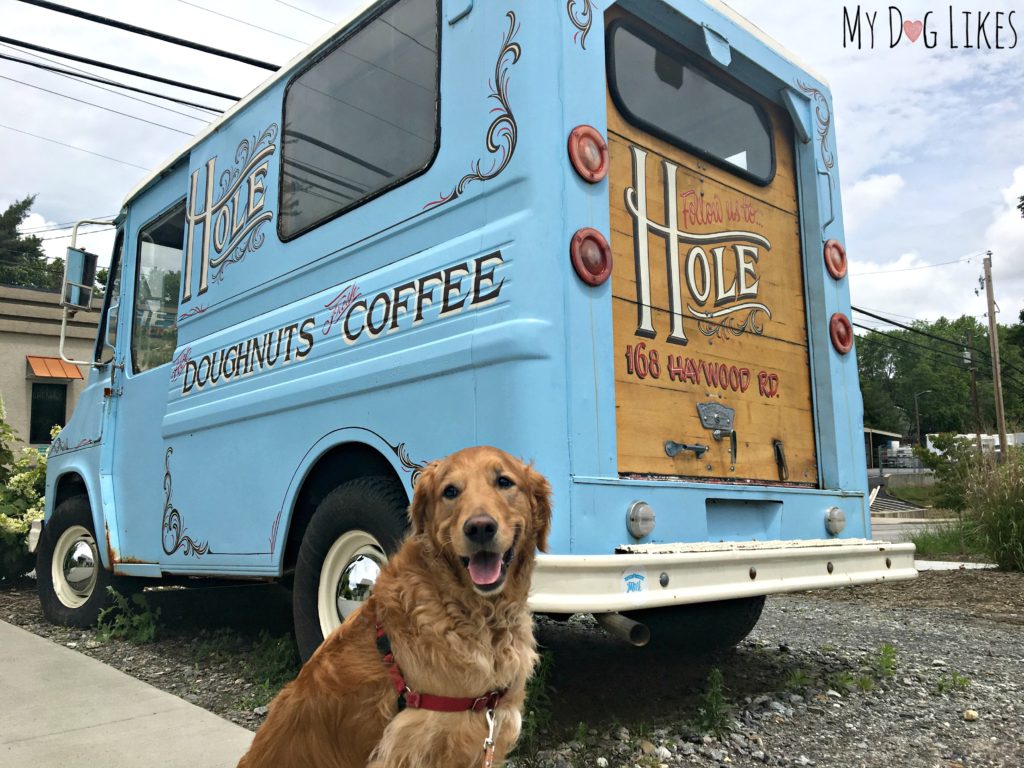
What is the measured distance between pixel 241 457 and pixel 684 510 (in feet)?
7.88

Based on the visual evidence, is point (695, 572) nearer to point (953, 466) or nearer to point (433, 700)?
point (433, 700)

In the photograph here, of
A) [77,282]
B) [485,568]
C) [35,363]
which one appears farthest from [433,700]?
[35,363]

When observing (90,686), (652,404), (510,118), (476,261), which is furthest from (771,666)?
(90,686)

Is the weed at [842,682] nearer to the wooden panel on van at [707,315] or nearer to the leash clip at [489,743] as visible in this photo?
the wooden panel on van at [707,315]

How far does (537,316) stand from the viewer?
2957 millimetres

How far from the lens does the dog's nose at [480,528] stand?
7.11 ft

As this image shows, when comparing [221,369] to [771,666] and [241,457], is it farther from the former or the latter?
[771,666]

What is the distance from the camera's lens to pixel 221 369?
15.0ft

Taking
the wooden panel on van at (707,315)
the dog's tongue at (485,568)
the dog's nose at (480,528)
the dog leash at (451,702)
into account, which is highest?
the wooden panel on van at (707,315)

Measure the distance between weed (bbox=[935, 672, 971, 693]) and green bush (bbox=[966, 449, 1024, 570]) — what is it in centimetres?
578

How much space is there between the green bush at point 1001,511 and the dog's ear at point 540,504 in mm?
8866

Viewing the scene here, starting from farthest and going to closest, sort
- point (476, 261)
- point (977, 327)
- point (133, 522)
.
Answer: point (977, 327), point (133, 522), point (476, 261)

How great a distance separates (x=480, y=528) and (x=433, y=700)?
0.49m

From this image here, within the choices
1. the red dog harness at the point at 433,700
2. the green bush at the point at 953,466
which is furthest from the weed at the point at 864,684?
the green bush at the point at 953,466
